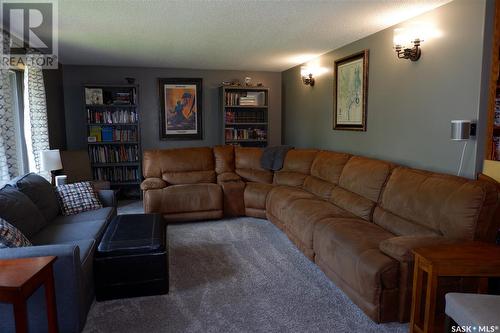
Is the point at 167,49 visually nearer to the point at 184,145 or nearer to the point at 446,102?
the point at 184,145

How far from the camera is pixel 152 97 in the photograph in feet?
20.2

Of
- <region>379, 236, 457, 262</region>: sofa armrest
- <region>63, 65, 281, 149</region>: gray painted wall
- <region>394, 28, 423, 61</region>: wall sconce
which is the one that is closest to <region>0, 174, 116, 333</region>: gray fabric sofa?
<region>379, 236, 457, 262</region>: sofa armrest

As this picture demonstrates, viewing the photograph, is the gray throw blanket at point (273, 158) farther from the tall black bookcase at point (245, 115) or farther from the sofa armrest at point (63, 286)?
the sofa armrest at point (63, 286)

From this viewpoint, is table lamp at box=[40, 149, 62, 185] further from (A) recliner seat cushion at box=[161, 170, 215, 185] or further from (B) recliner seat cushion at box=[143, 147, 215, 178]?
(A) recliner seat cushion at box=[161, 170, 215, 185]

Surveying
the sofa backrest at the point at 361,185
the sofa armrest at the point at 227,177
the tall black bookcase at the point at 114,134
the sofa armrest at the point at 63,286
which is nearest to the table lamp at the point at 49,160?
the tall black bookcase at the point at 114,134

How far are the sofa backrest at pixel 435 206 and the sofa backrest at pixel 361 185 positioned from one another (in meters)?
0.10

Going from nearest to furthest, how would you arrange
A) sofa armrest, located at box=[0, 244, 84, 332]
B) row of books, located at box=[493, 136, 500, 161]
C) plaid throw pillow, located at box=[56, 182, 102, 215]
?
sofa armrest, located at box=[0, 244, 84, 332] → row of books, located at box=[493, 136, 500, 161] → plaid throw pillow, located at box=[56, 182, 102, 215]

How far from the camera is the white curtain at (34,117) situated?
4039mm

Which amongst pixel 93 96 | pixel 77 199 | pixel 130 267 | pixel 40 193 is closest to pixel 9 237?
pixel 130 267

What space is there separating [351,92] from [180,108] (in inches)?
127

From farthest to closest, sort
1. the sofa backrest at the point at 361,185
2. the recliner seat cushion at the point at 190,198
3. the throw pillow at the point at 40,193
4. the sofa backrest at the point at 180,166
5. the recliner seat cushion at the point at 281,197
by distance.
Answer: the sofa backrest at the point at 180,166 → the recliner seat cushion at the point at 190,198 → the recliner seat cushion at the point at 281,197 → the sofa backrest at the point at 361,185 → the throw pillow at the point at 40,193

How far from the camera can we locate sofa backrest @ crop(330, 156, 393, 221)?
Answer: 10.6 ft

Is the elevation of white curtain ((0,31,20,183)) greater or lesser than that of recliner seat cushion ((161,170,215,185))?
greater

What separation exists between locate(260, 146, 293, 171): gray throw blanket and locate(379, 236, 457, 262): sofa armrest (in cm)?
297
